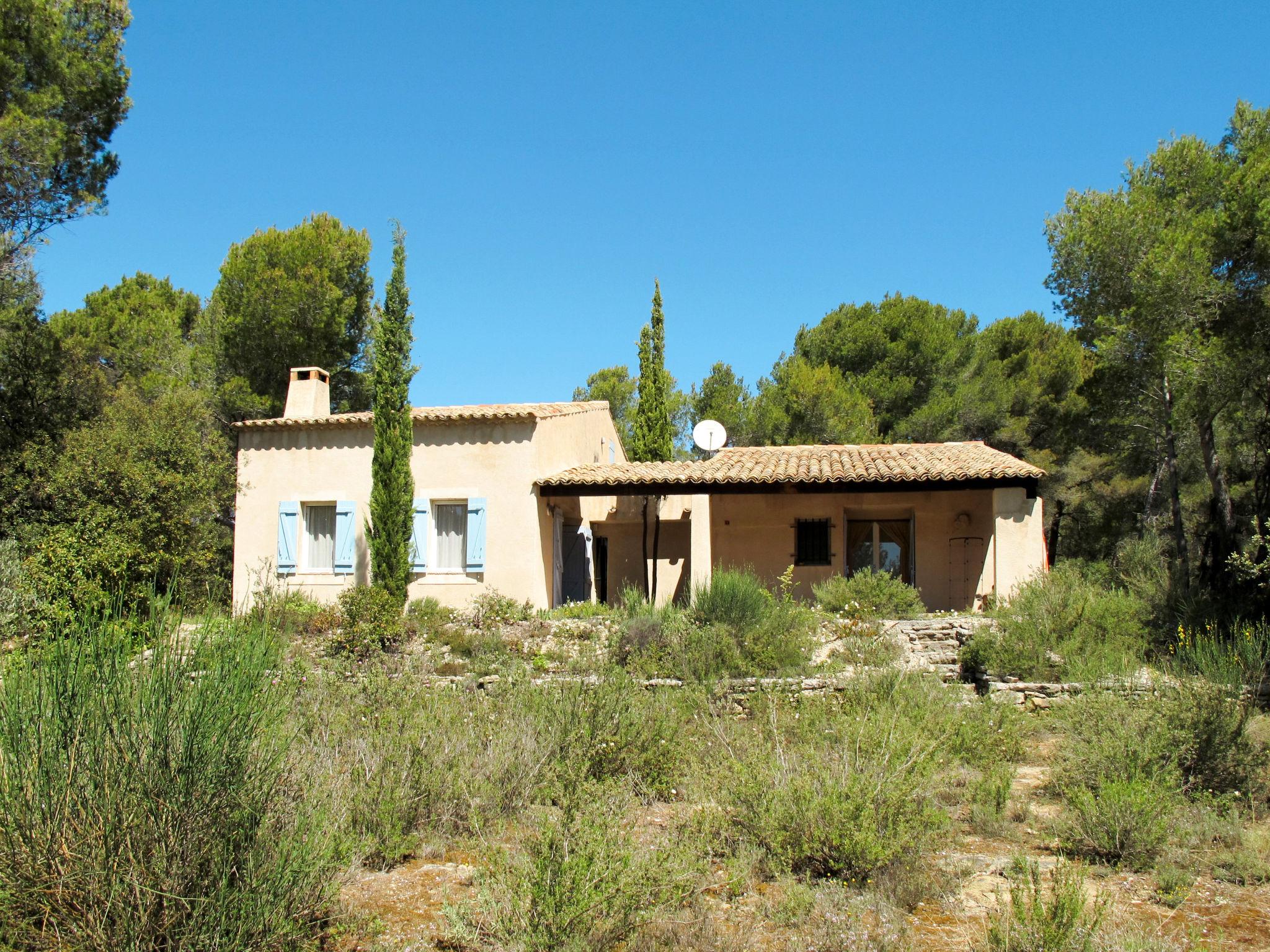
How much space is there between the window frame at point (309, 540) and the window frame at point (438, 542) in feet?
5.59

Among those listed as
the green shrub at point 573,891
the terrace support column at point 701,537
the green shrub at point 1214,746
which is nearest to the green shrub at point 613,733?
the green shrub at point 573,891

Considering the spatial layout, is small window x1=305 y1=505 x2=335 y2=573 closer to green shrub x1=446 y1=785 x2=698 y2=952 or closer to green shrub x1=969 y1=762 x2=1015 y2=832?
green shrub x1=969 y1=762 x2=1015 y2=832

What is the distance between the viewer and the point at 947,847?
5723mm

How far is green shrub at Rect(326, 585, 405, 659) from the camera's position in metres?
12.0

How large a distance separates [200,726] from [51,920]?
2.92 feet

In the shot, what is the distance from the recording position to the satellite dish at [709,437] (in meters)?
18.0

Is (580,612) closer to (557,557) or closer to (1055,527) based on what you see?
(557,557)

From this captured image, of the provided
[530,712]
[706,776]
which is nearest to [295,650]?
[530,712]

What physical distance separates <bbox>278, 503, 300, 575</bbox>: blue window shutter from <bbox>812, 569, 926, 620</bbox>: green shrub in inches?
351

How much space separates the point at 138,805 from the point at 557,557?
1261cm

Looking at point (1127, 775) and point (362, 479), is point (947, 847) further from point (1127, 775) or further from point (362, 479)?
point (362, 479)

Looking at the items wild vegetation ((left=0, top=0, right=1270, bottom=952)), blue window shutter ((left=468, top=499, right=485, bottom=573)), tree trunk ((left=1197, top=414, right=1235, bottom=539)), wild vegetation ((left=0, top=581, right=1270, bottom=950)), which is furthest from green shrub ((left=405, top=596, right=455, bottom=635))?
tree trunk ((left=1197, top=414, right=1235, bottom=539))

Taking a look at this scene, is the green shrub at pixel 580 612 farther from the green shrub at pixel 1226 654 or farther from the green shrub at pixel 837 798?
the green shrub at pixel 1226 654

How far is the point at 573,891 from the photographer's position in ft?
13.1
